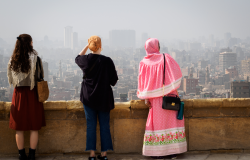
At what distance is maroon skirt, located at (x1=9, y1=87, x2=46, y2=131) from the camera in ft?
8.13

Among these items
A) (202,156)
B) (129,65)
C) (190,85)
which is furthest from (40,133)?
(129,65)

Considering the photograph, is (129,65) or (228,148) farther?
(129,65)

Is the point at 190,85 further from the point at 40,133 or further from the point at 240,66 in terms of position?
the point at 40,133

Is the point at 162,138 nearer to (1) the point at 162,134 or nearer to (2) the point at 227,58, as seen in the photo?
(1) the point at 162,134

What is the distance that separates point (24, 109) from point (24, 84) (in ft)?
0.82

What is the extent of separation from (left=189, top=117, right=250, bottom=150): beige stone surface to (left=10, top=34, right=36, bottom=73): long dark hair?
1897 mm

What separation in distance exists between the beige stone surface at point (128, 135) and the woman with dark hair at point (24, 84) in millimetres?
884

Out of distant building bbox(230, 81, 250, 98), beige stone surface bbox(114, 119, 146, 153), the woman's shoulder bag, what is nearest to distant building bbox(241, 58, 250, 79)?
distant building bbox(230, 81, 250, 98)

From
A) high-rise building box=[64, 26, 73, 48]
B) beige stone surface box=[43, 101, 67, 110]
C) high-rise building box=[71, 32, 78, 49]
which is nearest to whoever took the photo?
beige stone surface box=[43, 101, 67, 110]

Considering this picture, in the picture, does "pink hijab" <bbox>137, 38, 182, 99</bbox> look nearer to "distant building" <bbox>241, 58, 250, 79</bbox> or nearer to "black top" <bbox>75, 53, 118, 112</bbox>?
"black top" <bbox>75, 53, 118, 112</bbox>

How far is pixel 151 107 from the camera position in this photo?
8.79 ft

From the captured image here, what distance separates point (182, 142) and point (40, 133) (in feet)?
5.21

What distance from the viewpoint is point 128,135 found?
9.38ft

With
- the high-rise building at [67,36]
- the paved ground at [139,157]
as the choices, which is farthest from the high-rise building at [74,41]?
the paved ground at [139,157]
